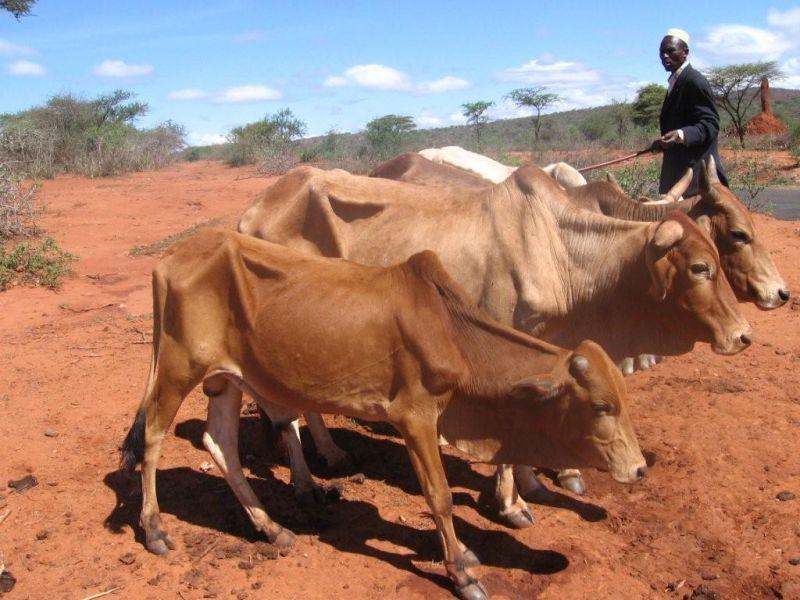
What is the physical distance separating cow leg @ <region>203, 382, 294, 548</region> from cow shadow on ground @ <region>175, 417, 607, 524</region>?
863 millimetres

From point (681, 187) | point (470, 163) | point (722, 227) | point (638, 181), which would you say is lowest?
point (722, 227)

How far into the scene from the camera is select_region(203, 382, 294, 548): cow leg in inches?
171

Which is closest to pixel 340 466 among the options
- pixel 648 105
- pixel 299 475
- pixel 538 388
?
pixel 299 475

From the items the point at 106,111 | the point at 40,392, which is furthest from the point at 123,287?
the point at 106,111

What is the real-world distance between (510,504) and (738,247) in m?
2.13

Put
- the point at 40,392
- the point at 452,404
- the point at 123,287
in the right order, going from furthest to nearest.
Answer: the point at 123,287 < the point at 40,392 < the point at 452,404

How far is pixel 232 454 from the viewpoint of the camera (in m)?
4.50

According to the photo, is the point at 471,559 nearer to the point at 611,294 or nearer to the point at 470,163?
the point at 611,294

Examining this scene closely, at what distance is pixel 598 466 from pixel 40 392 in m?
4.56

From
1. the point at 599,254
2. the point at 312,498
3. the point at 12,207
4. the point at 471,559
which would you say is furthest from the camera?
the point at 12,207

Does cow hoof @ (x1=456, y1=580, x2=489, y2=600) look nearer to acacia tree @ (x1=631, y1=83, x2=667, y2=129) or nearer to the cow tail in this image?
the cow tail

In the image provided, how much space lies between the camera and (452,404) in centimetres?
392

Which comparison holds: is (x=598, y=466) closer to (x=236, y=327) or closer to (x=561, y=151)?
(x=236, y=327)

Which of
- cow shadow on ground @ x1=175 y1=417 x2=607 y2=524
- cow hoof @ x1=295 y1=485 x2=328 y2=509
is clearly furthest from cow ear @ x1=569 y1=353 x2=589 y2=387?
cow hoof @ x1=295 y1=485 x2=328 y2=509
